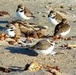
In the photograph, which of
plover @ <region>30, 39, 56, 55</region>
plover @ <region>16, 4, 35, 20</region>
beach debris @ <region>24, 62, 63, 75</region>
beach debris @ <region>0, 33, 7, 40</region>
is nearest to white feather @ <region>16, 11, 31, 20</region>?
plover @ <region>16, 4, 35, 20</region>

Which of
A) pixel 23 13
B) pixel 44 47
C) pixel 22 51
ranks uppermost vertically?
pixel 44 47

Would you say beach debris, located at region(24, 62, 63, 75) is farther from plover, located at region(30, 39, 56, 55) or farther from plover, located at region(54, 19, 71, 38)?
plover, located at region(54, 19, 71, 38)

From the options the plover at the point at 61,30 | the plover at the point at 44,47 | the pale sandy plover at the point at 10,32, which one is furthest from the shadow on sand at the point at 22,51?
the plover at the point at 61,30

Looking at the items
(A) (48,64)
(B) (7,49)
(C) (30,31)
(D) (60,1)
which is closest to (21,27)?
(C) (30,31)

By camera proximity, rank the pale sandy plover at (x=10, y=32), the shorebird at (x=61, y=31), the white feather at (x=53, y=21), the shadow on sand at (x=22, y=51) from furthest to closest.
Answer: the white feather at (x=53, y=21), the shorebird at (x=61, y=31), the pale sandy plover at (x=10, y=32), the shadow on sand at (x=22, y=51)

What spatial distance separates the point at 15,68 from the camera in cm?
1055

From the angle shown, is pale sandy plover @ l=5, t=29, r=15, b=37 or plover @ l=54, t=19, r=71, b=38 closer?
pale sandy plover @ l=5, t=29, r=15, b=37

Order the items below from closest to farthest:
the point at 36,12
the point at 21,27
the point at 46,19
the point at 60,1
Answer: the point at 21,27
the point at 46,19
the point at 36,12
the point at 60,1

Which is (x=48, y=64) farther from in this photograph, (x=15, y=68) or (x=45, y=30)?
(x=45, y=30)

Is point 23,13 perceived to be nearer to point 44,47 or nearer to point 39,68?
point 44,47

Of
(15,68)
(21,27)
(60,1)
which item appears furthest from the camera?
(60,1)

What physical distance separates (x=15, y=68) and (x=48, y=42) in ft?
5.38

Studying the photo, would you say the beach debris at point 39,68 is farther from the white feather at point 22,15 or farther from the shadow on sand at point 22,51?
the white feather at point 22,15

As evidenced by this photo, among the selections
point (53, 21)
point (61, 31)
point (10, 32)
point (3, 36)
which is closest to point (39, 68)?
point (3, 36)
